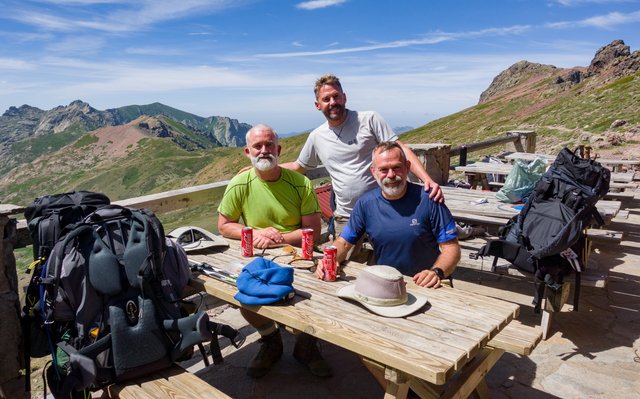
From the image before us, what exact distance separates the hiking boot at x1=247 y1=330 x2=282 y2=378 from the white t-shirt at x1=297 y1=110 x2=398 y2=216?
137cm

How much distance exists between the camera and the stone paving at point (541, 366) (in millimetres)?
3438

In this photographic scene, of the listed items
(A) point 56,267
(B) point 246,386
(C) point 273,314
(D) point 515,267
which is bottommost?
(B) point 246,386

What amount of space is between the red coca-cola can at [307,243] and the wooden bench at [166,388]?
1103 millimetres

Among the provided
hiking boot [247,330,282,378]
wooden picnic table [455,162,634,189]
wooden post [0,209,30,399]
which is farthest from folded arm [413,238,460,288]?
wooden picnic table [455,162,634,189]

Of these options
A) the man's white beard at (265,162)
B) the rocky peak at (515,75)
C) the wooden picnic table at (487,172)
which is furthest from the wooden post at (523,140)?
the rocky peak at (515,75)

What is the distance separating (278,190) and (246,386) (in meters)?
1.55

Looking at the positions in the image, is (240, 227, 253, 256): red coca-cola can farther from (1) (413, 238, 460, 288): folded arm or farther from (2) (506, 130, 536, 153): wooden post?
(2) (506, 130, 536, 153): wooden post

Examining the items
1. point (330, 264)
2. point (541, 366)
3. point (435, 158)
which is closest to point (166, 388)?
point (330, 264)

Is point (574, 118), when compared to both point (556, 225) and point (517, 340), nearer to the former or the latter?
point (556, 225)

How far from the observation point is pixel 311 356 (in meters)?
3.73

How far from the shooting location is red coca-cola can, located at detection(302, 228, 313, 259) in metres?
3.23

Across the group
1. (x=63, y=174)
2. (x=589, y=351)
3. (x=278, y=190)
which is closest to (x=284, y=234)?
(x=278, y=190)

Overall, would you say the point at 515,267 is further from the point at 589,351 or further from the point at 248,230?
the point at 248,230

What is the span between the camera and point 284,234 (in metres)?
3.80
